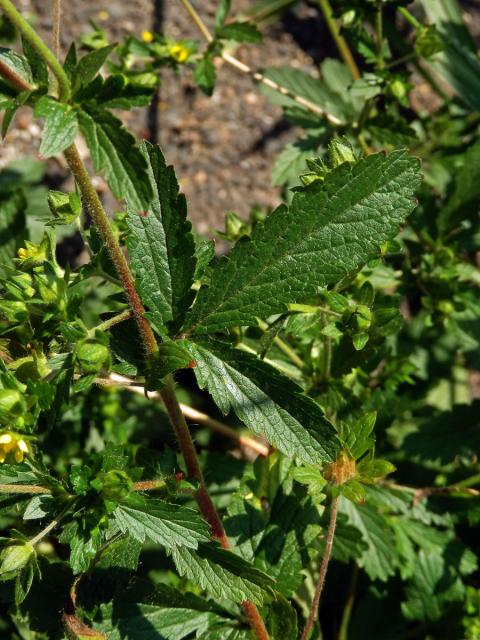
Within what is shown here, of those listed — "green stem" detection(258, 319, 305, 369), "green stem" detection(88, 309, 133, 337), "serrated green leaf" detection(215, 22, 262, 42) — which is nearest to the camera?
"green stem" detection(88, 309, 133, 337)

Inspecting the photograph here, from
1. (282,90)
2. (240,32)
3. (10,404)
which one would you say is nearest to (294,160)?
(282,90)

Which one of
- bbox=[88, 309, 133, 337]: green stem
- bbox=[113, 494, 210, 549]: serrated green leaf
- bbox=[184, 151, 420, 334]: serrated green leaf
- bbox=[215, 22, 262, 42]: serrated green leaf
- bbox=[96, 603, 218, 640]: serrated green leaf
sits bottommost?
bbox=[96, 603, 218, 640]: serrated green leaf

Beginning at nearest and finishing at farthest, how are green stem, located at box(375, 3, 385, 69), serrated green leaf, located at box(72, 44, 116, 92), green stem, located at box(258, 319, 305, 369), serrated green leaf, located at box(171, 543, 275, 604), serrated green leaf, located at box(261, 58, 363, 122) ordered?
1. serrated green leaf, located at box(72, 44, 116, 92)
2. serrated green leaf, located at box(171, 543, 275, 604)
3. green stem, located at box(258, 319, 305, 369)
4. green stem, located at box(375, 3, 385, 69)
5. serrated green leaf, located at box(261, 58, 363, 122)

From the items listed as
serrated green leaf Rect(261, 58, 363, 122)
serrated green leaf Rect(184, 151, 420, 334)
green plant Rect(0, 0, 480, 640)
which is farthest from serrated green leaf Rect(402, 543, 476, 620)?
serrated green leaf Rect(261, 58, 363, 122)

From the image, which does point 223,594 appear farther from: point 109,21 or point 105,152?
point 109,21

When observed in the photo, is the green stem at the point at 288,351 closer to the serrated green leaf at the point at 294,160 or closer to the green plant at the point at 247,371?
the green plant at the point at 247,371

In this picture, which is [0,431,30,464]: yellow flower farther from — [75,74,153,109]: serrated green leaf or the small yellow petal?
[75,74,153,109]: serrated green leaf
